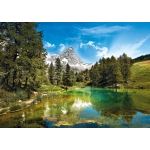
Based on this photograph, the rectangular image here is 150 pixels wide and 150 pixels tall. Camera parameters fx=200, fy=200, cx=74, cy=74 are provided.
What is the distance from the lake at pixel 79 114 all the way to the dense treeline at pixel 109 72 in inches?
38.4

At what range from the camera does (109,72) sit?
1140 centimetres

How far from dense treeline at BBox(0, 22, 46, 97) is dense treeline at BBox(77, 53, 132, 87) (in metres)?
2.39

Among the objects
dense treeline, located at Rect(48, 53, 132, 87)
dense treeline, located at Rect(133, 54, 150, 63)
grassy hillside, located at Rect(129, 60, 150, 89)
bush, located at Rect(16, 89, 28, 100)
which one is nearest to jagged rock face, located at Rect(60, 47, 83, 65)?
dense treeline, located at Rect(48, 53, 132, 87)

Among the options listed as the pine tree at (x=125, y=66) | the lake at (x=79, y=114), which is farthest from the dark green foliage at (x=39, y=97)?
the pine tree at (x=125, y=66)

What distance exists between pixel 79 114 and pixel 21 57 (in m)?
3.83

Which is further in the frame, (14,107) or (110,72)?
(110,72)

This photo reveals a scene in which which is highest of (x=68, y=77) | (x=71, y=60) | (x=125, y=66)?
(x=71, y=60)

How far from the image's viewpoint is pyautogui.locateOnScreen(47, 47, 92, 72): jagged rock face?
31.8ft

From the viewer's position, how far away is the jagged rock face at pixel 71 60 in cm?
968

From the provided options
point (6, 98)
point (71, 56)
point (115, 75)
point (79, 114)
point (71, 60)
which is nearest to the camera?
point (6, 98)

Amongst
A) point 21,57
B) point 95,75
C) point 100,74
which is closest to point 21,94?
point 21,57

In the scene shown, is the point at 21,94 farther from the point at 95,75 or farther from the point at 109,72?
the point at 109,72
